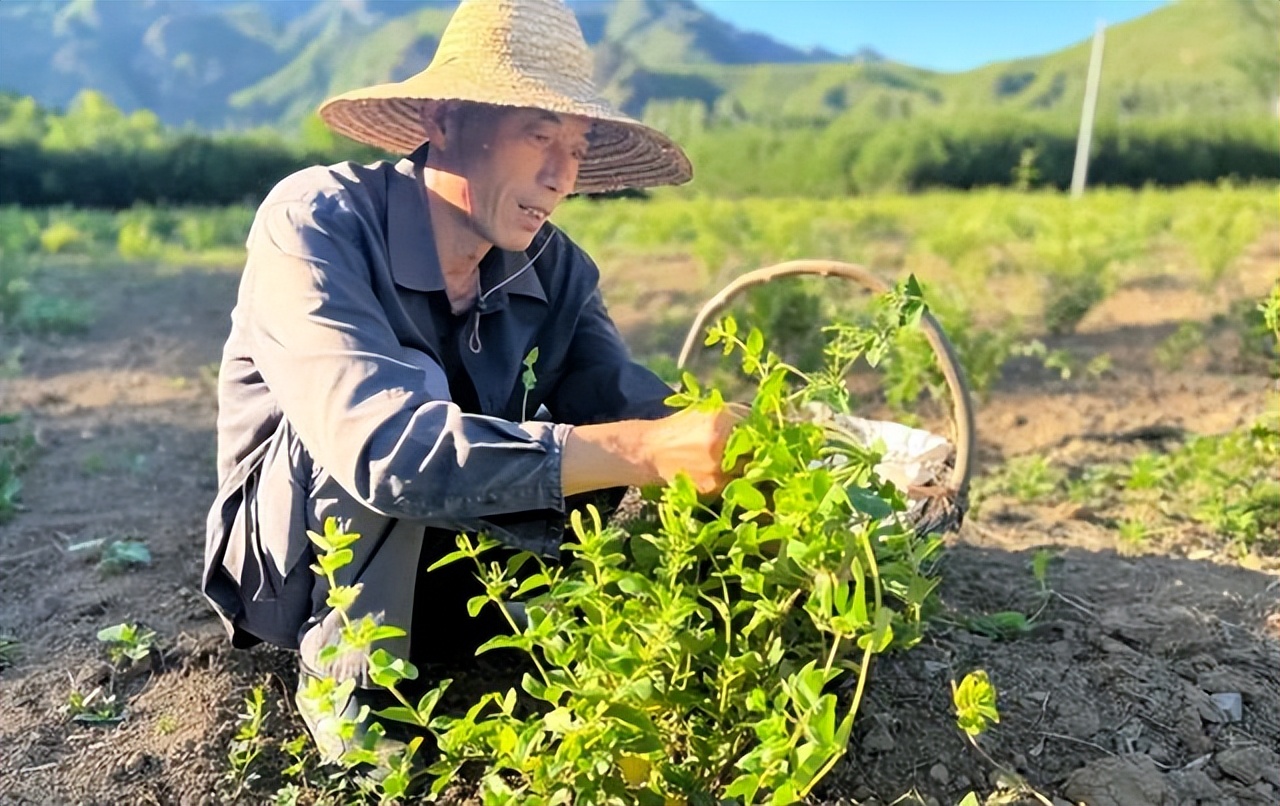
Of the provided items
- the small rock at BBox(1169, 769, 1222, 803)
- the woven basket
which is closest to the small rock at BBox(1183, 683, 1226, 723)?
the small rock at BBox(1169, 769, 1222, 803)

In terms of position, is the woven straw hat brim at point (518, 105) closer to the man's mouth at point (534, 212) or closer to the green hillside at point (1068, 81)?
the man's mouth at point (534, 212)

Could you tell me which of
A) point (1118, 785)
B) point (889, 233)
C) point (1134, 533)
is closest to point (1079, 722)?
point (1118, 785)

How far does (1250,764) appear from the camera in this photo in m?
1.57

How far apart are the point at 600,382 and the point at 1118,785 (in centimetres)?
105

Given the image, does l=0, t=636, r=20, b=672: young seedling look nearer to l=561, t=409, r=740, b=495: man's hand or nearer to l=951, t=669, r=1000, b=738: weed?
l=561, t=409, r=740, b=495: man's hand

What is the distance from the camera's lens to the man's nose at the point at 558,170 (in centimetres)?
163

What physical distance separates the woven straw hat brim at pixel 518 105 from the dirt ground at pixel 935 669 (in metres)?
0.98

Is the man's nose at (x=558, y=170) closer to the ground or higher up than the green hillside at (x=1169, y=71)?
closer to the ground

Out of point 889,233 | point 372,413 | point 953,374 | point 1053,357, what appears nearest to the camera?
point 372,413

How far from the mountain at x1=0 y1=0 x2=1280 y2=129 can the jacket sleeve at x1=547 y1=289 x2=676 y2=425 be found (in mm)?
28114

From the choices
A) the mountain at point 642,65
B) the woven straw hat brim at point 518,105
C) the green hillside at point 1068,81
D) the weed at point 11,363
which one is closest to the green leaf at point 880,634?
Answer: the woven straw hat brim at point 518,105

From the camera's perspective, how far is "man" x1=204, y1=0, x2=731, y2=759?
124cm

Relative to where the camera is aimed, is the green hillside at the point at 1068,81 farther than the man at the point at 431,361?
Yes

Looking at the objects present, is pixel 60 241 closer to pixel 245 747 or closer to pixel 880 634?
pixel 245 747
